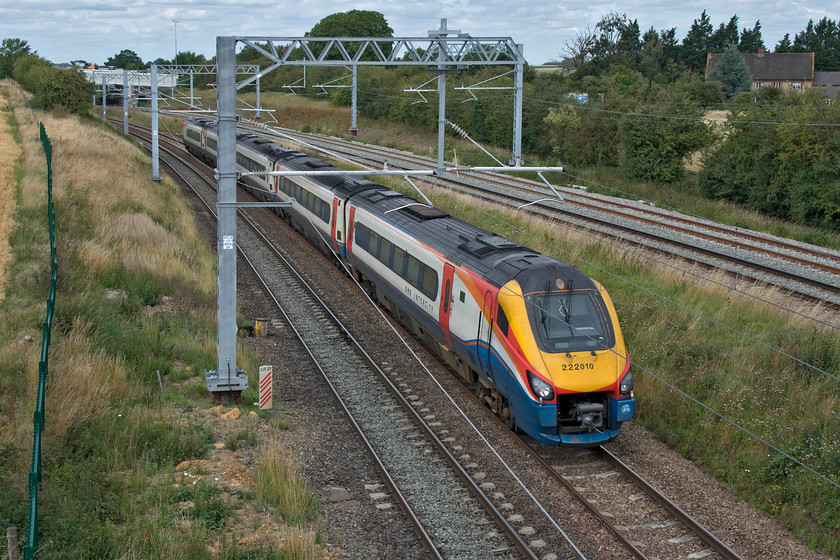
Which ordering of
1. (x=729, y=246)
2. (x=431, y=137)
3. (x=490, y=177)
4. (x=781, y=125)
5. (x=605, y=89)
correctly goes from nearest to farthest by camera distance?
1. (x=729, y=246)
2. (x=781, y=125)
3. (x=490, y=177)
4. (x=605, y=89)
5. (x=431, y=137)

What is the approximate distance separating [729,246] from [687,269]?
3866 mm

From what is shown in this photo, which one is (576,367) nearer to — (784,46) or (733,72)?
(733,72)

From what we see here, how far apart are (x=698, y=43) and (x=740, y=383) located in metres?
104

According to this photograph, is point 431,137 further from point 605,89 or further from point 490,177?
point 490,177

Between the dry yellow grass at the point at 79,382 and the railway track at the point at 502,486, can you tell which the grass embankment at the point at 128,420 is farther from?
the railway track at the point at 502,486

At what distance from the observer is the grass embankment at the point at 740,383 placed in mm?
10289

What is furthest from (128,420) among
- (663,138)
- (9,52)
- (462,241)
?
(9,52)

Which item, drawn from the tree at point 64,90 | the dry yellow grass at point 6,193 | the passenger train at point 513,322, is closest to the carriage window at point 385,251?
the passenger train at point 513,322

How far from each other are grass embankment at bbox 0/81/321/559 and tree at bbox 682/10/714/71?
313 ft

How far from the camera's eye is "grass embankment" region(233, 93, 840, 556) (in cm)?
1029

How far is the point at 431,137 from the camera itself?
65.6m

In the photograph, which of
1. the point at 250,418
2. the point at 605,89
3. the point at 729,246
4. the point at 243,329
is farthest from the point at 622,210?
the point at 605,89

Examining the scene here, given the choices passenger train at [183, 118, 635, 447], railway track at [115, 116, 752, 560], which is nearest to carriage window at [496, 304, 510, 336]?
passenger train at [183, 118, 635, 447]

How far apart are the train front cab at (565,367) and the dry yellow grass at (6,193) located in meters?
10.1
